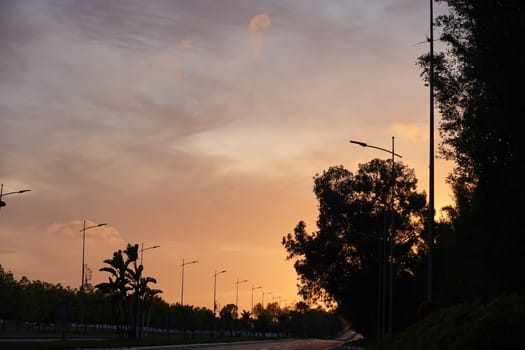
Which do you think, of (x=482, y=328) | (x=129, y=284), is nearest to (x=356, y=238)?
(x=129, y=284)

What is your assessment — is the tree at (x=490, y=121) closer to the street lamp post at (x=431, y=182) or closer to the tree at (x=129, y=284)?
the street lamp post at (x=431, y=182)

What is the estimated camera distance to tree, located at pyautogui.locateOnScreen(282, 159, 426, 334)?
81.4m

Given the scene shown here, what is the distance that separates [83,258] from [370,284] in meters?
30.3

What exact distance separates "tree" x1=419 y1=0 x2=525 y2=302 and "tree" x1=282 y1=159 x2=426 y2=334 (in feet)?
152

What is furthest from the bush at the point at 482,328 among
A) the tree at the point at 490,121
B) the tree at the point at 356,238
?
the tree at the point at 356,238

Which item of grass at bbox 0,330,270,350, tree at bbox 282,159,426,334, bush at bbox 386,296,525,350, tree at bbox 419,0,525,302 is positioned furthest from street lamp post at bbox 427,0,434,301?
tree at bbox 282,159,426,334

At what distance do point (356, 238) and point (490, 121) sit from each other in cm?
5542

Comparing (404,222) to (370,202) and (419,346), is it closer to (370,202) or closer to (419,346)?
(370,202)

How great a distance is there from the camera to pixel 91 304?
145 m

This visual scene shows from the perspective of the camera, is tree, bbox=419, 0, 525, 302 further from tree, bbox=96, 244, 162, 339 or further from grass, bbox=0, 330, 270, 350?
tree, bbox=96, 244, 162, 339

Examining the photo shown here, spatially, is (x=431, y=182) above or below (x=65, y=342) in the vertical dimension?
above

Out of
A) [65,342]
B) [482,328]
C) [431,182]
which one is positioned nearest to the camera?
[482,328]

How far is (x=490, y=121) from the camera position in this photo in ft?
86.3

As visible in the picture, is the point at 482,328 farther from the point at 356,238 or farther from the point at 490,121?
the point at 356,238
